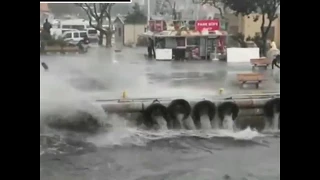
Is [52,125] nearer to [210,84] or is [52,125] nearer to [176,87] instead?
[176,87]

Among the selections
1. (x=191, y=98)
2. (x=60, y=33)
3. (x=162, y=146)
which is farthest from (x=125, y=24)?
(x=162, y=146)

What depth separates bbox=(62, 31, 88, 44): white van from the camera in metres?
1.79

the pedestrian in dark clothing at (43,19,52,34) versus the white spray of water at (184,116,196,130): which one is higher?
the pedestrian in dark clothing at (43,19,52,34)

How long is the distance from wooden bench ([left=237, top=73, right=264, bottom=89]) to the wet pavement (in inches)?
0.7

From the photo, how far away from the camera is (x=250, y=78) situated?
1.85 meters

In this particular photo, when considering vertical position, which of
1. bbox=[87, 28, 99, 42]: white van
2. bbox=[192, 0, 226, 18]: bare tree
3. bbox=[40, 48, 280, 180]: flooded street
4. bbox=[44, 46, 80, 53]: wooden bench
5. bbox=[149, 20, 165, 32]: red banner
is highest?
bbox=[192, 0, 226, 18]: bare tree

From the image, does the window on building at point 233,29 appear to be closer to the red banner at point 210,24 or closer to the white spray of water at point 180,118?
the red banner at point 210,24

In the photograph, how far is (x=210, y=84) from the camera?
1.83m

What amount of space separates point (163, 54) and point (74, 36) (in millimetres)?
352

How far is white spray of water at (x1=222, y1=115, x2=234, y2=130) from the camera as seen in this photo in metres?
1.84

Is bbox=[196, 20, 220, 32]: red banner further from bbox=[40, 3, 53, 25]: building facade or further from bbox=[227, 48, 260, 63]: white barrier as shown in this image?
bbox=[40, 3, 53, 25]: building facade

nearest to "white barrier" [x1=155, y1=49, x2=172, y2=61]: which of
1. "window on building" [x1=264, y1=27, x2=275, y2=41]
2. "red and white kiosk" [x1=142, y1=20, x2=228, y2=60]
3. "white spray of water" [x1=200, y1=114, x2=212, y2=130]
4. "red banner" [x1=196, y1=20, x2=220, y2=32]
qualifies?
"red and white kiosk" [x1=142, y1=20, x2=228, y2=60]

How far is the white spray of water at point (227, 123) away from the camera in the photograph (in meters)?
1.84
